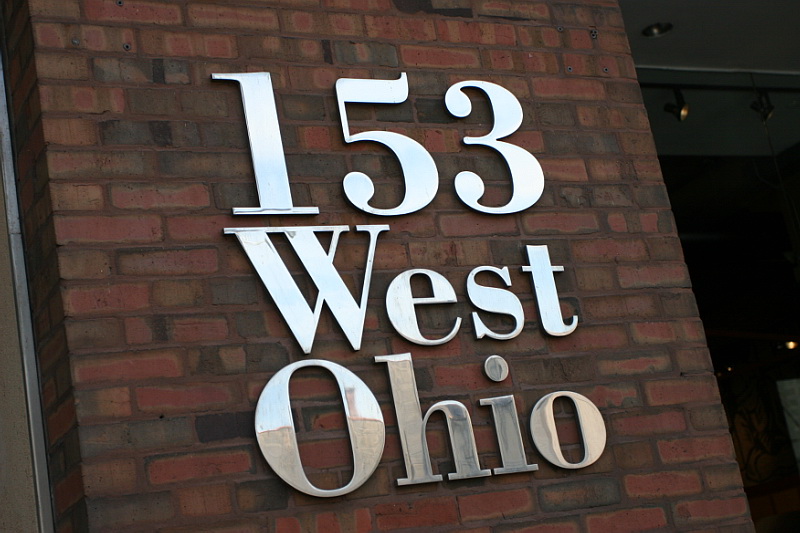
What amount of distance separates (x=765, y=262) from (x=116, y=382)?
3.18 metres

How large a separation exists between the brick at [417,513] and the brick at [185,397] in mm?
442

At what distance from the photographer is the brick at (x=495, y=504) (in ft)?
7.96

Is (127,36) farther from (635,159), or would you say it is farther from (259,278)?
(635,159)

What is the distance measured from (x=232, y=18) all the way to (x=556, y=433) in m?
1.37

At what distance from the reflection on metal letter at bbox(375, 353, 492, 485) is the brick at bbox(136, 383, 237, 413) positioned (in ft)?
1.27

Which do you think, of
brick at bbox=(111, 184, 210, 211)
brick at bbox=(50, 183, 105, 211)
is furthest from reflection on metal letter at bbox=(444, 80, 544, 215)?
brick at bbox=(50, 183, 105, 211)

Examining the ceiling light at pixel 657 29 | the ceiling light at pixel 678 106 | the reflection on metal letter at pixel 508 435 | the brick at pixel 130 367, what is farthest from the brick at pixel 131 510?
the ceiling light at pixel 678 106

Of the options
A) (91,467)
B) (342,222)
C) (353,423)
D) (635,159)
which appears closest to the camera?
(91,467)

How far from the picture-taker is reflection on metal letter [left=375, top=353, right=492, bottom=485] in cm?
240

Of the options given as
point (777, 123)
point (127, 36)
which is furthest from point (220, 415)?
point (777, 123)

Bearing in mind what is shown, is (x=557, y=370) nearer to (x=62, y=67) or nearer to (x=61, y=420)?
(x=61, y=420)

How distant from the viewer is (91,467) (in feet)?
7.06

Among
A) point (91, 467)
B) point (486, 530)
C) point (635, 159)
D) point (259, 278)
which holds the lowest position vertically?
point (486, 530)

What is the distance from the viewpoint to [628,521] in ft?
8.43
